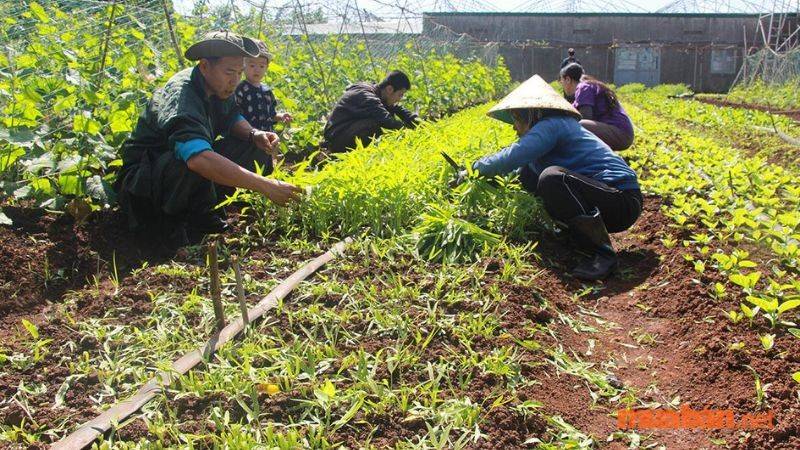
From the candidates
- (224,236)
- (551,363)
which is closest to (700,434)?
(551,363)

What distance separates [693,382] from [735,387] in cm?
16

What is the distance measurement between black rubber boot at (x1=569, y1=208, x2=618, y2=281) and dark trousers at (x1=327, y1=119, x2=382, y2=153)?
277 cm

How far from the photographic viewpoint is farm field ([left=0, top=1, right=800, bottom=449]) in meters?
1.83

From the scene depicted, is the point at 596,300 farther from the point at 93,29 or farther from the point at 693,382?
the point at 93,29

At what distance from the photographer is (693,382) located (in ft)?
7.15

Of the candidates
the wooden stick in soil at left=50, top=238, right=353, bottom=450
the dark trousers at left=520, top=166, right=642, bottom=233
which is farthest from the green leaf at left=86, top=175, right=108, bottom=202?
the dark trousers at left=520, top=166, right=642, bottom=233

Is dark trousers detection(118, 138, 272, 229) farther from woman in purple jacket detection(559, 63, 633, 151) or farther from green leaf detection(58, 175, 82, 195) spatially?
woman in purple jacket detection(559, 63, 633, 151)

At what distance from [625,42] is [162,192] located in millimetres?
25515

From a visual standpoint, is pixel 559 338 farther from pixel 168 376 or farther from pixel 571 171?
pixel 168 376

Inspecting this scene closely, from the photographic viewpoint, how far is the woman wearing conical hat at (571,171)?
329 cm

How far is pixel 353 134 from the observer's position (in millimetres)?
5684

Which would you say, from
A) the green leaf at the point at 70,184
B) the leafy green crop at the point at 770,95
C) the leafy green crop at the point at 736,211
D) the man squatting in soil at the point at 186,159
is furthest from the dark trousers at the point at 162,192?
the leafy green crop at the point at 770,95

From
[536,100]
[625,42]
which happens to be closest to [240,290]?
[536,100]

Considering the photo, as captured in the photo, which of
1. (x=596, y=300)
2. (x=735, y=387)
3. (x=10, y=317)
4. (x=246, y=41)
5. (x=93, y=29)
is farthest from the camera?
(x=93, y=29)
